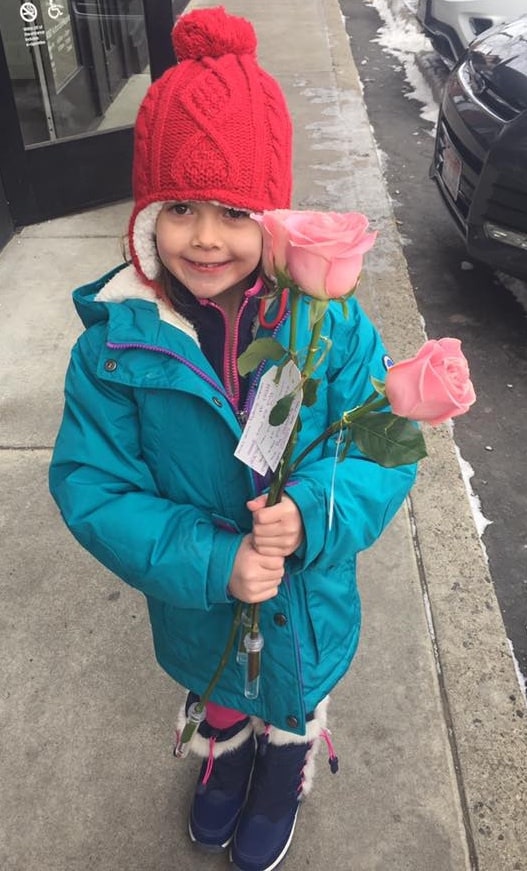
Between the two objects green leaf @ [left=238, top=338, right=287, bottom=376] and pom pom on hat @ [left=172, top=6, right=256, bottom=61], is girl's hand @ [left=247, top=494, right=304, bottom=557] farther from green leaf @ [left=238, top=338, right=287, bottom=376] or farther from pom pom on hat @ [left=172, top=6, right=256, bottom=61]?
pom pom on hat @ [left=172, top=6, right=256, bottom=61]

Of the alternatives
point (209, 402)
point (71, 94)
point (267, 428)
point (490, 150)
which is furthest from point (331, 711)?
point (71, 94)

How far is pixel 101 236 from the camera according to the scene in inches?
174

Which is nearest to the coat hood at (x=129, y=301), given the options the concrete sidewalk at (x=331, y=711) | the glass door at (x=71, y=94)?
the concrete sidewalk at (x=331, y=711)

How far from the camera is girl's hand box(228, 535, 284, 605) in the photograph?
1221 millimetres

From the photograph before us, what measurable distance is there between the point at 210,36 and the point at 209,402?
0.59 meters

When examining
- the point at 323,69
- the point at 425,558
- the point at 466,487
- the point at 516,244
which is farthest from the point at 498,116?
the point at 323,69

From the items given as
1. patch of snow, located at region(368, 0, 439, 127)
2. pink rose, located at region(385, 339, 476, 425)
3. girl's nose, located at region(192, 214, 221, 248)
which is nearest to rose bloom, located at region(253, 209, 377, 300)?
pink rose, located at region(385, 339, 476, 425)

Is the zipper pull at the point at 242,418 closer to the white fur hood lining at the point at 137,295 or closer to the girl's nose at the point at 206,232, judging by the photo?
the white fur hood lining at the point at 137,295

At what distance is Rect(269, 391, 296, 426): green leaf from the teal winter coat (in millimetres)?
269

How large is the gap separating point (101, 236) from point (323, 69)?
13.5ft

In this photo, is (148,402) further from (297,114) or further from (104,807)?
(297,114)

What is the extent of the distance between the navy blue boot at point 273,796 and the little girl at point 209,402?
6.4 inches

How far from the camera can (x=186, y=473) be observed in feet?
4.57

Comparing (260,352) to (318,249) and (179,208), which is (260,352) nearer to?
(318,249)
